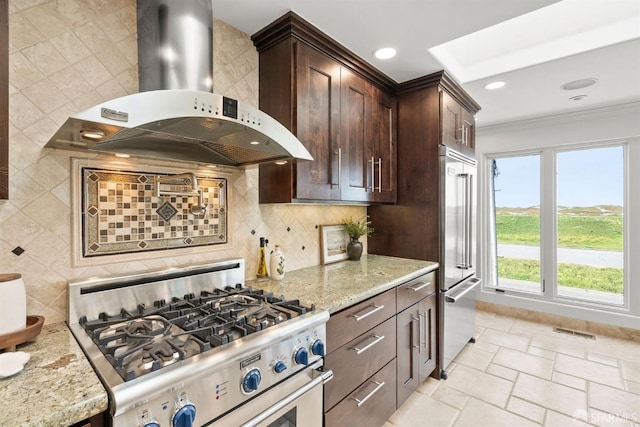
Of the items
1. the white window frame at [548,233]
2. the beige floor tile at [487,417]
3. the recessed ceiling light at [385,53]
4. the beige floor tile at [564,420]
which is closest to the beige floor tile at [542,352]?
the beige floor tile at [564,420]

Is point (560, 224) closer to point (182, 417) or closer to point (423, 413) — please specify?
point (423, 413)

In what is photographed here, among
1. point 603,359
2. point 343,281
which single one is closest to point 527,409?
point 603,359

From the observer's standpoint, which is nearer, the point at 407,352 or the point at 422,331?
the point at 407,352

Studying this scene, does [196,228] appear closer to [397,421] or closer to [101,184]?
[101,184]

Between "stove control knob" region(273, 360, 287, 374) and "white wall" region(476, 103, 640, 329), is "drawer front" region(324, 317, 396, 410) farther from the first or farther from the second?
"white wall" region(476, 103, 640, 329)

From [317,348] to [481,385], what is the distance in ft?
5.97

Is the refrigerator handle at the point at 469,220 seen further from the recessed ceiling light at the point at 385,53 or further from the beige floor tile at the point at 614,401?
the recessed ceiling light at the point at 385,53

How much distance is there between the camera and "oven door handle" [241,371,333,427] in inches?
42.3

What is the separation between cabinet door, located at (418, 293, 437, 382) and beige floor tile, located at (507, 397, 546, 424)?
1.79ft

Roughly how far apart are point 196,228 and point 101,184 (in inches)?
19.0

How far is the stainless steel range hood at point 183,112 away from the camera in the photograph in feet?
3.48

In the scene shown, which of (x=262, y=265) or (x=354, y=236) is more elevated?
(x=354, y=236)

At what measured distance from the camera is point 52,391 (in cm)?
80

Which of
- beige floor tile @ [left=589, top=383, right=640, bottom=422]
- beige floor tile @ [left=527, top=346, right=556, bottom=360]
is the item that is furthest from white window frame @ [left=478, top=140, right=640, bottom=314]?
beige floor tile @ [left=589, top=383, right=640, bottom=422]
